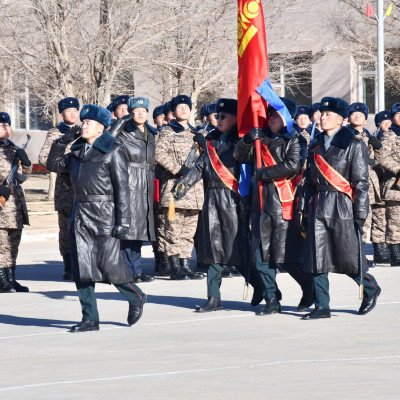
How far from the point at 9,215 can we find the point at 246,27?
326 cm

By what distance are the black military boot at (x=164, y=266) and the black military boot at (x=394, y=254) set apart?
262 centimetres

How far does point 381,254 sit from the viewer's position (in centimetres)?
1633

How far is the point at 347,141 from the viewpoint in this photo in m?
11.3

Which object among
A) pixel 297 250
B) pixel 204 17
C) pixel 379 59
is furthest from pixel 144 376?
pixel 379 59

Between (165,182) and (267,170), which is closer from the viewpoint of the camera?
(267,170)

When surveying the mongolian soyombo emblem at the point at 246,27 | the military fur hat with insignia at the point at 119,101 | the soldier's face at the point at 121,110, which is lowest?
the soldier's face at the point at 121,110

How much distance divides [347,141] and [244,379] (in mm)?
3182

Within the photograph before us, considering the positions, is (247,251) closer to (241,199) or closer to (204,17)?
(241,199)

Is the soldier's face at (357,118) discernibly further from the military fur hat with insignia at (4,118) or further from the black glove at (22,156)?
the military fur hat with insignia at (4,118)

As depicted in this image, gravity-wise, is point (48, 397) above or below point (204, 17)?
below

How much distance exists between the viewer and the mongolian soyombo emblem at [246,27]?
12719 millimetres

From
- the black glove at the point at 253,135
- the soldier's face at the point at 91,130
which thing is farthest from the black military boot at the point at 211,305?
the soldier's face at the point at 91,130

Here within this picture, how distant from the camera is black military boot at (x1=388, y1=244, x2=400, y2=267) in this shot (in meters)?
15.9

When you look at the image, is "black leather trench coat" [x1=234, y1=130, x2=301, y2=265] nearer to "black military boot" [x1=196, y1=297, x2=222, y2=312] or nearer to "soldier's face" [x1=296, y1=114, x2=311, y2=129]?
"black military boot" [x1=196, y1=297, x2=222, y2=312]
